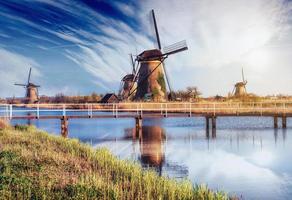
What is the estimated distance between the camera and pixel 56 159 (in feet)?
41.4

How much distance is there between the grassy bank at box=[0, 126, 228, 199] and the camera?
835cm

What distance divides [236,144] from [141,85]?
31776mm

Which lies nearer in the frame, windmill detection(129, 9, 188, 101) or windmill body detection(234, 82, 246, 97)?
windmill detection(129, 9, 188, 101)

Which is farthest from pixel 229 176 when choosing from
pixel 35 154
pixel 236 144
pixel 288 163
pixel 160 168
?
pixel 236 144

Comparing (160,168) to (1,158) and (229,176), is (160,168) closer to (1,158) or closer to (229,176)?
(229,176)

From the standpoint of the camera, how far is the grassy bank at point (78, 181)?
329 inches

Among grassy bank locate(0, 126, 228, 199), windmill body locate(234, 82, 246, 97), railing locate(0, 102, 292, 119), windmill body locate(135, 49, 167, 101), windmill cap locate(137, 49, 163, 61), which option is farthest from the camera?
windmill body locate(234, 82, 246, 97)

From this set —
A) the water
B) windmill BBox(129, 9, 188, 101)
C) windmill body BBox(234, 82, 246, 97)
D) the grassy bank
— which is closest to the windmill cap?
windmill BBox(129, 9, 188, 101)

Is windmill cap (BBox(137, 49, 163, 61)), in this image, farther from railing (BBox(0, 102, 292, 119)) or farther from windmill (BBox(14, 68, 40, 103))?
windmill (BBox(14, 68, 40, 103))

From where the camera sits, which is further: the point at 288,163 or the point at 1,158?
the point at 288,163

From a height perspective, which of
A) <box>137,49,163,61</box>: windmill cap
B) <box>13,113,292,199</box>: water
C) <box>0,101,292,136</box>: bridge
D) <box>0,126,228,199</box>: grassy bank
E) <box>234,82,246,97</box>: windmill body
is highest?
<box>137,49,163,61</box>: windmill cap

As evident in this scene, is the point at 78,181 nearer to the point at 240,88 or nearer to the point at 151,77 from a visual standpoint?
the point at 151,77

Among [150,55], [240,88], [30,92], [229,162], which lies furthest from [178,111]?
[30,92]

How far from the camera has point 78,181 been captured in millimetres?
9492
